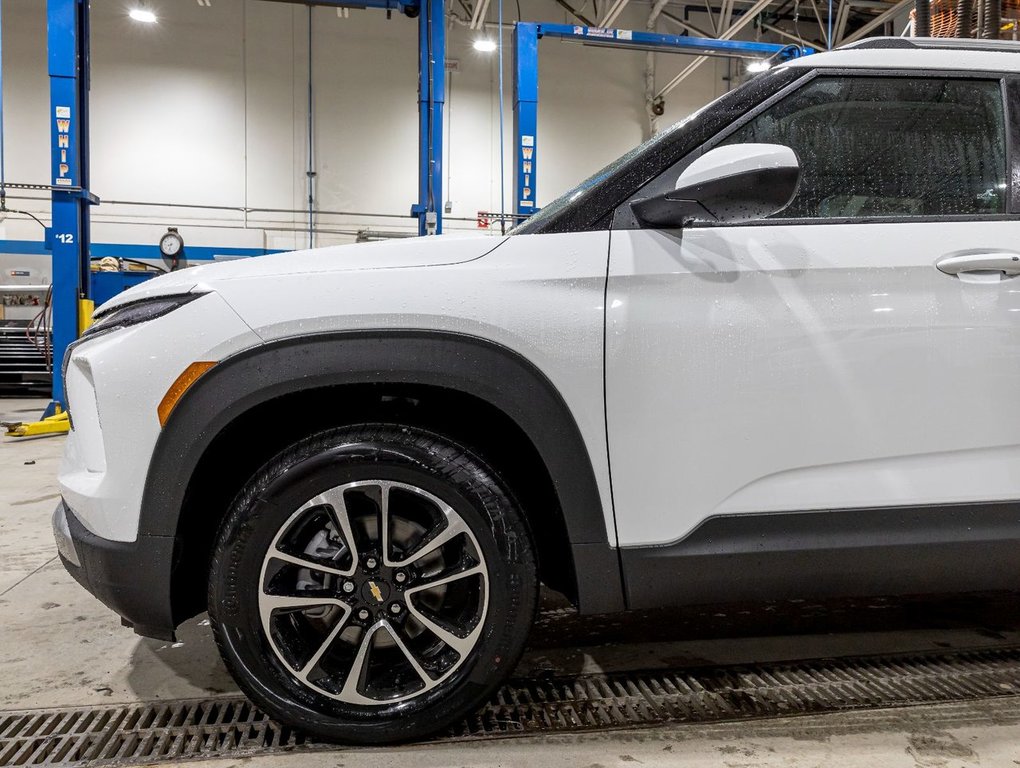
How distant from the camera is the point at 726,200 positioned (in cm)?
134

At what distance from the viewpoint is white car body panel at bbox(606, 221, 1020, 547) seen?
1.36m

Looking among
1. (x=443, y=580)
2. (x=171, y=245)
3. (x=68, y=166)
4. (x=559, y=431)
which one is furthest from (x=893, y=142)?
(x=171, y=245)

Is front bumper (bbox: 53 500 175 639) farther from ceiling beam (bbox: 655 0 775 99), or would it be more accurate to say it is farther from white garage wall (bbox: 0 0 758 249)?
ceiling beam (bbox: 655 0 775 99)

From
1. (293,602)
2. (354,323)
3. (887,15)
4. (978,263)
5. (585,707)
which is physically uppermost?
(887,15)

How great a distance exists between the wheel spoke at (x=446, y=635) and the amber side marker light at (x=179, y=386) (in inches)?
25.5

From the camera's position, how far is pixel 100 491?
1.36 meters

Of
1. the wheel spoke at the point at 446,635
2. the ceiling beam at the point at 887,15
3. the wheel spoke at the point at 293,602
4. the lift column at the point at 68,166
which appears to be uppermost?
the ceiling beam at the point at 887,15

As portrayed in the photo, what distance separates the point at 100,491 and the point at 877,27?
1398 cm

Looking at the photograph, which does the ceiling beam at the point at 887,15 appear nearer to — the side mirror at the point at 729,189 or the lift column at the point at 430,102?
the lift column at the point at 430,102

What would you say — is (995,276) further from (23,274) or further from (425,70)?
(23,274)

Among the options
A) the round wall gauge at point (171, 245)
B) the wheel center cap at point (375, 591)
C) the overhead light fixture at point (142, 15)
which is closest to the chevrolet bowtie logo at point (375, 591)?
the wheel center cap at point (375, 591)

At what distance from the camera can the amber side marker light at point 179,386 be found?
4.39ft

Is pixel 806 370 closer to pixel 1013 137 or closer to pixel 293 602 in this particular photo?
pixel 1013 137

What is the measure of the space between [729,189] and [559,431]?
1.97 feet
